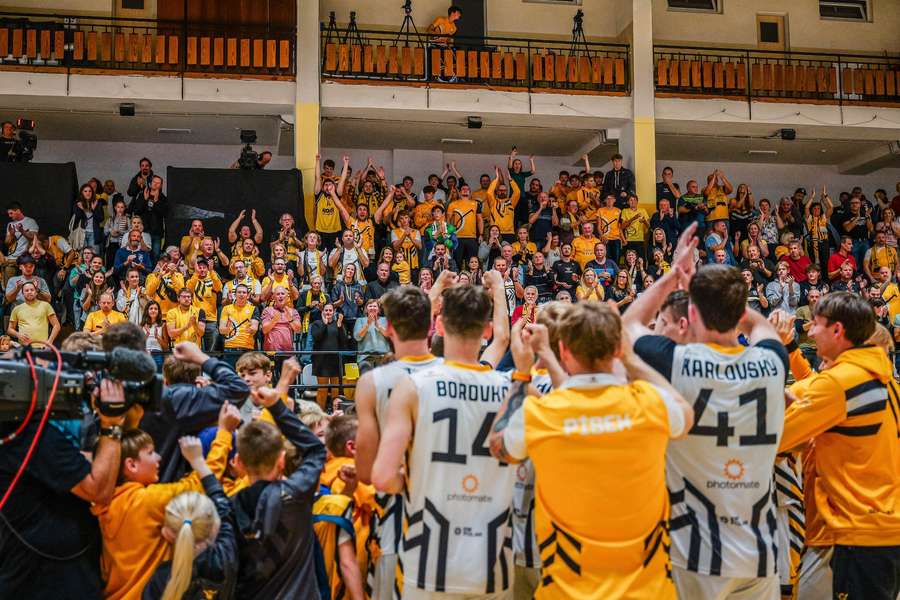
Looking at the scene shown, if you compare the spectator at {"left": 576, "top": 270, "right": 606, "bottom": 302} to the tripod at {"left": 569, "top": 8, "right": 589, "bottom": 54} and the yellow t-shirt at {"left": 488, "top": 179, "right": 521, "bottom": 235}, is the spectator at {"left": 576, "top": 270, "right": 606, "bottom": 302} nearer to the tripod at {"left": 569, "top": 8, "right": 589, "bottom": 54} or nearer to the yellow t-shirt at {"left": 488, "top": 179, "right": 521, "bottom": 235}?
the yellow t-shirt at {"left": 488, "top": 179, "right": 521, "bottom": 235}

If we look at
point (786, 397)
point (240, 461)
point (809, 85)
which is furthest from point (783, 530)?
point (809, 85)

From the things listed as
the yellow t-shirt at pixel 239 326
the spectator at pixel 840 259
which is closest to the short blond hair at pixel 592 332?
the yellow t-shirt at pixel 239 326

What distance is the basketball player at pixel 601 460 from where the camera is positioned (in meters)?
3.03

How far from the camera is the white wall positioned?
19500mm

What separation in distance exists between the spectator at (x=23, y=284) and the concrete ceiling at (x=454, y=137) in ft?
22.9

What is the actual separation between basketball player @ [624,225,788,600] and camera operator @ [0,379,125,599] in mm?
2169

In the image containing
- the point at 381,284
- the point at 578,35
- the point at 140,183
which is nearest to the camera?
the point at 381,284

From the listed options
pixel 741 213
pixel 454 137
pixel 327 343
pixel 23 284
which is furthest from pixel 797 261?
pixel 23 284

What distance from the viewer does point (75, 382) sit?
3.24 m

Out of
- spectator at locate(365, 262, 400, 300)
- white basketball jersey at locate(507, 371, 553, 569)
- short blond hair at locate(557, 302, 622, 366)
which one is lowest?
white basketball jersey at locate(507, 371, 553, 569)

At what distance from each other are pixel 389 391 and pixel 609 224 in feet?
43.9

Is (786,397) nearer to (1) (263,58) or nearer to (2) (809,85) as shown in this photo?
(1) (263,58)

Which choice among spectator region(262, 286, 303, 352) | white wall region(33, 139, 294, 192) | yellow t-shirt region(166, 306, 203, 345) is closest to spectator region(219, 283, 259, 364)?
spectator region(262, 286, 303, 352)

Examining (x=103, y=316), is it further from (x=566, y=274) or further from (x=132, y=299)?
(x=566, y=274)
